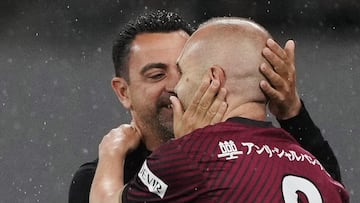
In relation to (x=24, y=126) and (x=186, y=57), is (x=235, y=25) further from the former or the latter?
(x=24, y=126)

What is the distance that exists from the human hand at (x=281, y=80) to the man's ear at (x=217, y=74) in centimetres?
9

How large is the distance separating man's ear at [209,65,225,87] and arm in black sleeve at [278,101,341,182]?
50cm

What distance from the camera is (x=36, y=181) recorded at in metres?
5.70

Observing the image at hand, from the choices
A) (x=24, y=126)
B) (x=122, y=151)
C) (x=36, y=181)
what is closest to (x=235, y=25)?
(x=122, y=151)

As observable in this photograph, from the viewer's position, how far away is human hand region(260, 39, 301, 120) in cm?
229

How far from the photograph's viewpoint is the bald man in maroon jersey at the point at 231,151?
7.05 feet

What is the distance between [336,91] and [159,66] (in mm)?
4001

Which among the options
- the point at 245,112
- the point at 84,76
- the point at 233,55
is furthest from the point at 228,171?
the point at 84,76

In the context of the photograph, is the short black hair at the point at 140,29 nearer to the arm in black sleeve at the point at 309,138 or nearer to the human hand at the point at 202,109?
the arm in black sleeve at the point at 309,138

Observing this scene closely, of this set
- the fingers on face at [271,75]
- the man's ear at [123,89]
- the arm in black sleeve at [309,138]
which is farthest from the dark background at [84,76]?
the fingers on face at [271,75]

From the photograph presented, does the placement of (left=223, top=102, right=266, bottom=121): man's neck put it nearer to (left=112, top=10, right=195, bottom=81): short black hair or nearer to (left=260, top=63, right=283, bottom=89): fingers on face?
(left=260, top=63, right=283, bottom=89): fingers on face

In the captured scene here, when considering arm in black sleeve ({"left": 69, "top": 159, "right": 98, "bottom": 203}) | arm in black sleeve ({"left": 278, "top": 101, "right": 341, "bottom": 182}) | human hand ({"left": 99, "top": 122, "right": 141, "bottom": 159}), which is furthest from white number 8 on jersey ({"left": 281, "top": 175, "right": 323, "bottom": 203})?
arm in black sleeve ({"left": 69, "top": 159, "right": 98, "bottom": 203})

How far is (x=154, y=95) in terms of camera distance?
9.70 feet

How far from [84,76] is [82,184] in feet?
13.9
